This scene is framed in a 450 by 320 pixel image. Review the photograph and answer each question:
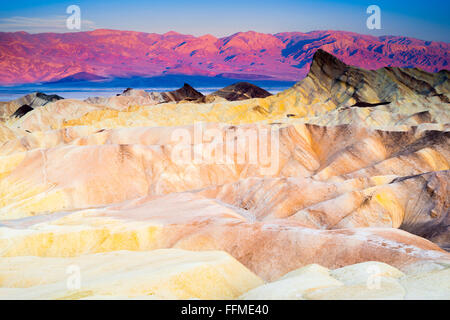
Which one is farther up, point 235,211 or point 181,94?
point 181,94

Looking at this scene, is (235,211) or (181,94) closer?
(235,211)

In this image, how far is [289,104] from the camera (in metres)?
88.9

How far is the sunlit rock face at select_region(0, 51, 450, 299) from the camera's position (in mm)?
13279

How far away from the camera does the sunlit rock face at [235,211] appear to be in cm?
1328

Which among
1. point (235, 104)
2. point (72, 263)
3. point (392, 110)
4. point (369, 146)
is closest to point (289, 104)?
point (235, 104)

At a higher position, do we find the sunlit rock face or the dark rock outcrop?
the dark rock outcrop

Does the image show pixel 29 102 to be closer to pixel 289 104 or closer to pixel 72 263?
pixel 289 104

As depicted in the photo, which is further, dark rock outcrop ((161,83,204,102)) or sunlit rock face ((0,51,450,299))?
dark rock outcrop ((161,83,204,102))

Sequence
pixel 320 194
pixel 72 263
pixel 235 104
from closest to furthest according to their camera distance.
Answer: pixel 72 263
pixel 320 194
pixel 235 104

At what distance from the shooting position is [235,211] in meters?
29.6

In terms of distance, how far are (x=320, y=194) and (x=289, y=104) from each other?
6040cm

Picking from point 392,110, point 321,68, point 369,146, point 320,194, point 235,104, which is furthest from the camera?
point 321,68

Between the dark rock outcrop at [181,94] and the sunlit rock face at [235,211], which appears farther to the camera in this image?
the dark rock outcrop at [181,94]
